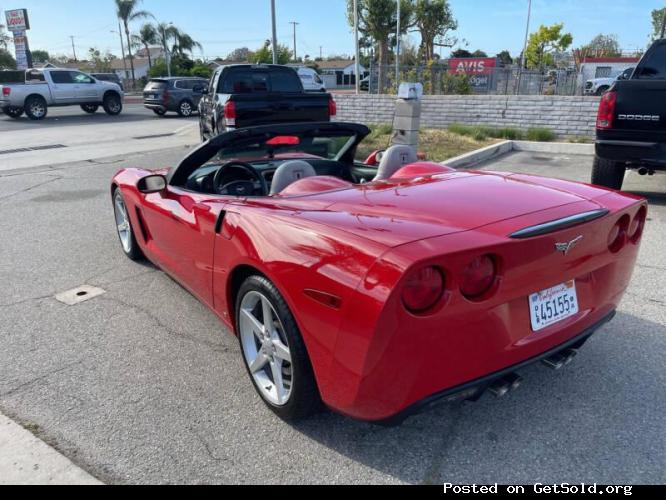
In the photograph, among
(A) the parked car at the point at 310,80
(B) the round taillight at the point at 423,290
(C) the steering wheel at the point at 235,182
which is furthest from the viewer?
(A) the parked car at the point at 310,80

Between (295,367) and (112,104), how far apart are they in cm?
2496

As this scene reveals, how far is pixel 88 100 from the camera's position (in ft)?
75.5

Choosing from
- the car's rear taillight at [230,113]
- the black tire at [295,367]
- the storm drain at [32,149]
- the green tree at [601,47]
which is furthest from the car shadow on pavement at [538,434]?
the green tree at [601,47]

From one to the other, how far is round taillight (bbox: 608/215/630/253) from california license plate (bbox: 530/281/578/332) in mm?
369

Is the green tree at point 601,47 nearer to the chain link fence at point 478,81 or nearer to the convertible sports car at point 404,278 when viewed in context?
the chain link fence at point 478,81

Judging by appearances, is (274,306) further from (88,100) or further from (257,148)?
(88,100)

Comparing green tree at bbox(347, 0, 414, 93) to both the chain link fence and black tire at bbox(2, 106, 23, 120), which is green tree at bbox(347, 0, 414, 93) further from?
black tire at bbox(2, 106, 23, 120)

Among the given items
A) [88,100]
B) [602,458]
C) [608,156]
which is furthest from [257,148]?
[88,100]

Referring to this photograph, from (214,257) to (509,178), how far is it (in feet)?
5.59

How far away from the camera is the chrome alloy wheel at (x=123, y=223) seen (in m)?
4.67

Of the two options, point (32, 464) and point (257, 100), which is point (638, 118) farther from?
point (32, 464)

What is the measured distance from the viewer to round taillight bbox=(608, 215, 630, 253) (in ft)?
8.06

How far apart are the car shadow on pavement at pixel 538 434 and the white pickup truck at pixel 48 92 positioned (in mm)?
23783

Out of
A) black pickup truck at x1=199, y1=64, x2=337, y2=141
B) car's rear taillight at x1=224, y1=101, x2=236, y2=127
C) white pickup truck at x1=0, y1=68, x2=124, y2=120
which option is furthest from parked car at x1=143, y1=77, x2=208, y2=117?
car's rear taillight at x1=224, y1=101, x2=236, y2=127
